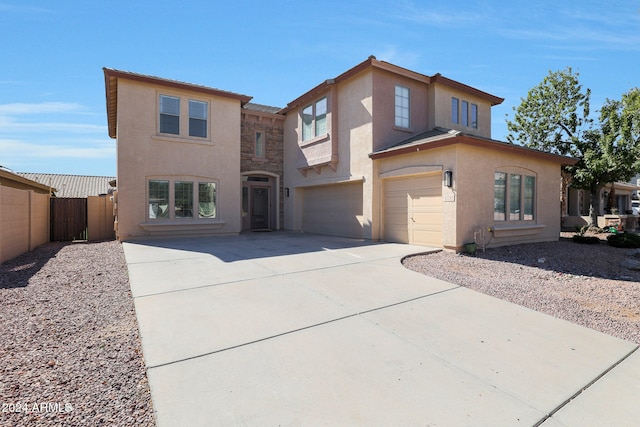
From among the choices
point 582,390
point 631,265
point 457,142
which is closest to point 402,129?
point 457,142

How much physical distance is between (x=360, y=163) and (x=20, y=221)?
10279mm

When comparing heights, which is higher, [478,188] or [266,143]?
[266,143]

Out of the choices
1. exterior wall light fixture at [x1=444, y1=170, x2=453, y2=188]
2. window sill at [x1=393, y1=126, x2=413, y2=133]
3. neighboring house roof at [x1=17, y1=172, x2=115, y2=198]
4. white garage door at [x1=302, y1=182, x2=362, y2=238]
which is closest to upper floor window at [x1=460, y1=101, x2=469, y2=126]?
window sill at [x1=393, y1=126, x2=413, y2=133]

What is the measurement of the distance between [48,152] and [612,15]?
113ft

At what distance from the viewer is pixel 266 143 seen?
15070 mm

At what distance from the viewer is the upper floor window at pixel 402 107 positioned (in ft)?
36.8

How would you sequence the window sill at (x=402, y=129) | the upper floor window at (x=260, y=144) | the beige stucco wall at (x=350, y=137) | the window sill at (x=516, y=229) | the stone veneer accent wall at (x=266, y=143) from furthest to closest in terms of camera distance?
the upper floor window at (x=260, y=144) < the stone veneer accent wall at (x=266, y=143) < the window sill at (x=402, y=129) < the beige stucco wall at (x=350, y=137) < the window sill at (x=516, y=229)

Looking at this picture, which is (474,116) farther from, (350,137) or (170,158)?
(170,158)

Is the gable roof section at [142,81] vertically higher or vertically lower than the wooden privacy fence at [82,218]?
higher

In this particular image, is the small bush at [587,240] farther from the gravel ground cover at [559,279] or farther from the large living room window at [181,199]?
the large living room window at [181,199]

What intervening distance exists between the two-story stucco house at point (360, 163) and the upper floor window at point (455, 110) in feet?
0.14

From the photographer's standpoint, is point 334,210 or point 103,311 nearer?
point 103,311

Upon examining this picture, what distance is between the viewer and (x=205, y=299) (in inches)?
180

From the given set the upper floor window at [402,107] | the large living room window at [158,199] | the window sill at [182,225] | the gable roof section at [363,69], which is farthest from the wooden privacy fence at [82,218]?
the upper floor window at [402,107]
